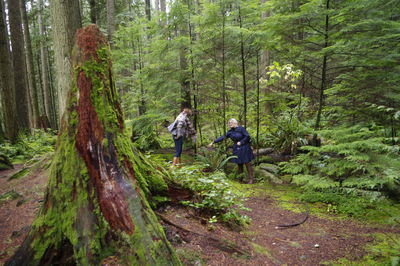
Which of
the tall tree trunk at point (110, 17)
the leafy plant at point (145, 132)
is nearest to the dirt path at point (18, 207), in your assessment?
the leafy plant at point (145, 132)

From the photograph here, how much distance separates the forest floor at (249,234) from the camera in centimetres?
300

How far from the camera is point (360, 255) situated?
3496mm

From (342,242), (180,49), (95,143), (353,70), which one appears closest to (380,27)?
(353,70)

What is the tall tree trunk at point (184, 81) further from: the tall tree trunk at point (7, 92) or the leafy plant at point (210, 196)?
the tall tree trunk at point (7, 92)

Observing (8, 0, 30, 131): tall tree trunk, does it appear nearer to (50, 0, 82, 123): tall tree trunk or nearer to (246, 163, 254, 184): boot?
(50, 0, 82, 123): tall tree trunk

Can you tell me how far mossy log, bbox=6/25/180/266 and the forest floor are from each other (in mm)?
602

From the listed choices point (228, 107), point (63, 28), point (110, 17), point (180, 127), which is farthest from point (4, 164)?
point (110, 17)

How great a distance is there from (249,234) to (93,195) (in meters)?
2.81

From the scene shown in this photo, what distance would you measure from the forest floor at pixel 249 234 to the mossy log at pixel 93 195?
1.98ft

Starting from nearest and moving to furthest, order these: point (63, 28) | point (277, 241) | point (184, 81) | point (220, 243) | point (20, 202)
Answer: point (220, 243), point (277, 241), point (20, 202), point (63, 28), point (184, 81)

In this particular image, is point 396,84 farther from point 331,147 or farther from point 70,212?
point 70,212

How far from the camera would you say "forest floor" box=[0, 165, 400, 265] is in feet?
9.84

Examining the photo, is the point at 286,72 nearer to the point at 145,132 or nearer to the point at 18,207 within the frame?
the point at 145,132

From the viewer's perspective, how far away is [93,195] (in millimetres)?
2482
